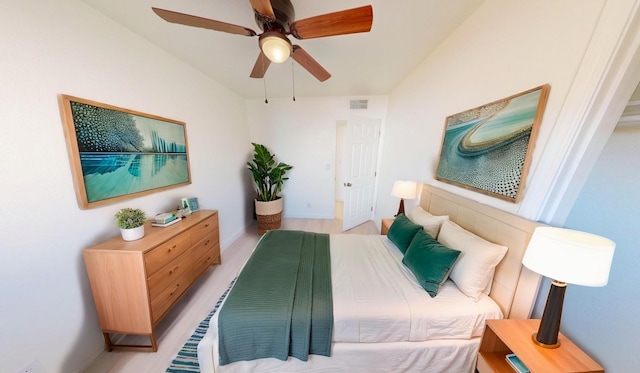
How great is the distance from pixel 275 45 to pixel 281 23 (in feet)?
0.61

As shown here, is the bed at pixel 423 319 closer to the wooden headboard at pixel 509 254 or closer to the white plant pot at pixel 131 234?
the wooden headboard at pixel 509 254

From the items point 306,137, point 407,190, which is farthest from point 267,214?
point 407,190

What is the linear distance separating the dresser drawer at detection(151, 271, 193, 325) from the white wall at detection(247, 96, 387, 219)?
256cm

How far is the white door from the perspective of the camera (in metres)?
3.22

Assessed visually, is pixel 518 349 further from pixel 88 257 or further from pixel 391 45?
pixel 88 257

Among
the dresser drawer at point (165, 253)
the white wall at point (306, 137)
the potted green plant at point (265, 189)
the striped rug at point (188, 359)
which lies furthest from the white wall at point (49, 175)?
the white wall at point (306, 137)

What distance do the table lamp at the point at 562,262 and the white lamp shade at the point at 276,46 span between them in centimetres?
169

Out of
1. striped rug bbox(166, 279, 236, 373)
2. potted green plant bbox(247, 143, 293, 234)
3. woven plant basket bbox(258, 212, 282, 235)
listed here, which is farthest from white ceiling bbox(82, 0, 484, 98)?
striped rug bbox(166, 279, 236, 373)

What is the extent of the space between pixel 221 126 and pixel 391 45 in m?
2.45

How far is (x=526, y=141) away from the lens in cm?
110

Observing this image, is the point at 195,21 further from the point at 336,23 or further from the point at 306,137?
the point at 306,137

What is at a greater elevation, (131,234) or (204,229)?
(131,234)

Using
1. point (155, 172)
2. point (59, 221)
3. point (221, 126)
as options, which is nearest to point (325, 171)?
point (221, 126)

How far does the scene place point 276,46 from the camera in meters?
1.23
